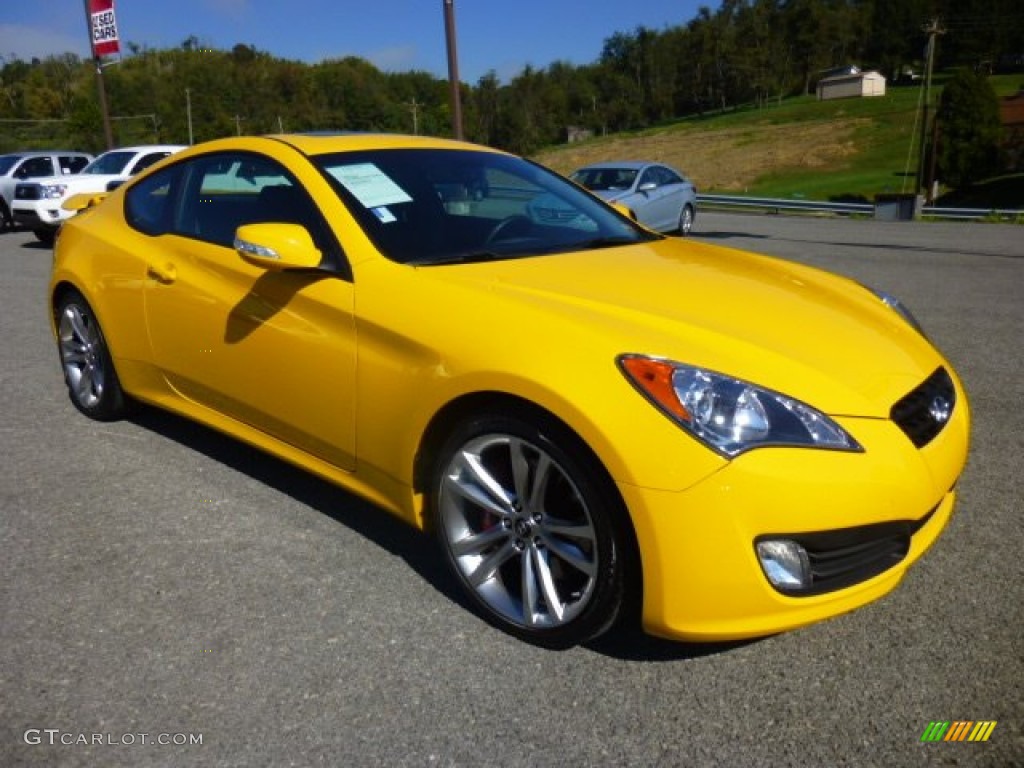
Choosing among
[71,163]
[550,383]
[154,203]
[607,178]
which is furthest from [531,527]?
Answer: [71,163]

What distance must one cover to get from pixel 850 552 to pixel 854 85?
104589 millimetres

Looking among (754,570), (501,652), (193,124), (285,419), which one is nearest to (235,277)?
(285,419)

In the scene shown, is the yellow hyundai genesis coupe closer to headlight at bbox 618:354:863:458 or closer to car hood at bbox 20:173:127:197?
headlight at bbox 618:354:863:458

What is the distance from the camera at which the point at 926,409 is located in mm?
2492

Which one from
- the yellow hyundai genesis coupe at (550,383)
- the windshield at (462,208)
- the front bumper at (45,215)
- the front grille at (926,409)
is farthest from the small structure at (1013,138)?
the yellow hyundai genesis coupe at (550,383)

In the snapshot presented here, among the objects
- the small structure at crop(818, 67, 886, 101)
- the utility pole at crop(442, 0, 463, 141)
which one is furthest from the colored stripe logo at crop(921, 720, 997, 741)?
the small structure at crop(818, 67, 886, 101)

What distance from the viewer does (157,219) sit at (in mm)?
3836

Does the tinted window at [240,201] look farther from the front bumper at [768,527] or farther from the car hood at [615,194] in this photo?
the car hood at [615,194]

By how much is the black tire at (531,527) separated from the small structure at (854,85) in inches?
4018

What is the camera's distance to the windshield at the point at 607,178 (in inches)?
563

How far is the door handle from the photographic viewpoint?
352 cm

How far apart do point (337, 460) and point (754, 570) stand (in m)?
1.50

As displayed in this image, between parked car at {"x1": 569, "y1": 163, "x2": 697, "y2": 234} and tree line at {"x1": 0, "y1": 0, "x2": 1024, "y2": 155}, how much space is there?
49.7 metres

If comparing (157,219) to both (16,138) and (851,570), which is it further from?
(16,138)
